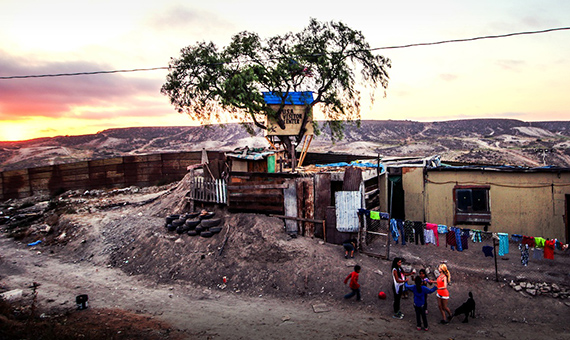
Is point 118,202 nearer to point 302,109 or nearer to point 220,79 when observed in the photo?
point 220,79

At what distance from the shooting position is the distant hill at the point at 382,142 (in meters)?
40.3

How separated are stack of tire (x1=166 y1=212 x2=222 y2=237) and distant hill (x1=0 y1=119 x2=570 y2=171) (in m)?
23.5

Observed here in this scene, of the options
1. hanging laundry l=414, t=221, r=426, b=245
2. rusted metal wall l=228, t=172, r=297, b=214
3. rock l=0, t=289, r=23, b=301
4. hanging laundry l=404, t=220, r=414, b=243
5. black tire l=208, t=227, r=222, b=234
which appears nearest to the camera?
rock l=0, t=289, r=23, b=301

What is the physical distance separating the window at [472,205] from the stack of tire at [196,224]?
10264 mm

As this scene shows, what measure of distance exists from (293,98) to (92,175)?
1745cm

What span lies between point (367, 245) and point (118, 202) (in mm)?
16008

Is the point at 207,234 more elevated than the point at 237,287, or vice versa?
the point at 207,234

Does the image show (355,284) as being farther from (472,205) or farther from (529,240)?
(472,205)

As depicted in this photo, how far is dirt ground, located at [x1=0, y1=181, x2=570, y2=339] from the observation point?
26.3 ft

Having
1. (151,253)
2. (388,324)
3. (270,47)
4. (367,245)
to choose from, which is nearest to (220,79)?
(270,47)

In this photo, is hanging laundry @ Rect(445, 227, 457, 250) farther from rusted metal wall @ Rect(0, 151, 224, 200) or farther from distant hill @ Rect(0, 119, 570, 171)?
distant hill @ Rect(0, 119, 570, 171)

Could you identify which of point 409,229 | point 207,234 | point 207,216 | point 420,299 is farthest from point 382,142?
point 420,299

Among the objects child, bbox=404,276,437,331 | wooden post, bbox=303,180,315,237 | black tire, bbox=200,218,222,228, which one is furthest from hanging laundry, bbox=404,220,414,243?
black tire, bbox=200,218,222,228

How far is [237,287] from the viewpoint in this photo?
1089 cm
